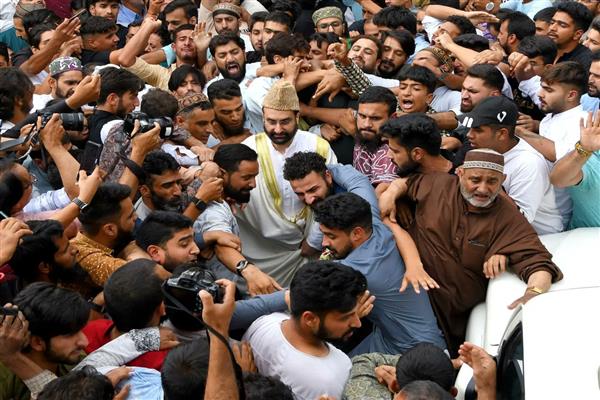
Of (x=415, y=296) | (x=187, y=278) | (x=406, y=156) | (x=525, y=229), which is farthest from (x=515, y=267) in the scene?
(x=187, y=278)

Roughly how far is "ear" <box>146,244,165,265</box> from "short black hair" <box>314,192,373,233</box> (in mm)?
821

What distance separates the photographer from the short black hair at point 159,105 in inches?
225

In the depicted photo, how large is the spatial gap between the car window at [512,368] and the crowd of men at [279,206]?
0.18 feet

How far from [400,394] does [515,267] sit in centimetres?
159

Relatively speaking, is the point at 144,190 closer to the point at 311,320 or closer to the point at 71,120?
the point at 71,120

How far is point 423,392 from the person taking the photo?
10.4 feet

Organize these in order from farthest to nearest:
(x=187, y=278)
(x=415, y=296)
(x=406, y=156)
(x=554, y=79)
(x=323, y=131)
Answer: (x=323, y=131) → (x=554, y=79) → (x=406, y=156) → (x=415, y=296) → (x=187, y=278)

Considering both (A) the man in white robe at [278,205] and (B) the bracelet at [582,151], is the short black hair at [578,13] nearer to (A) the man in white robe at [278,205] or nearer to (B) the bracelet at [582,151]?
(B) the bracelet at [582,151]

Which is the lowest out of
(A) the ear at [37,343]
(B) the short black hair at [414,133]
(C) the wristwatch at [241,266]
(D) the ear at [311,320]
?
(C) the wristwatch at [241,266]

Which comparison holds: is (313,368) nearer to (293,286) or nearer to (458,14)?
(293,286)

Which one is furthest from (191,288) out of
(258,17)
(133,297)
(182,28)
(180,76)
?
(258,17)

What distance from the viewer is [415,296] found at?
14.8 ft

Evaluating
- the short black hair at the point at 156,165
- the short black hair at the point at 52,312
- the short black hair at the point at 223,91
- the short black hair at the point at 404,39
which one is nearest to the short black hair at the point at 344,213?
the short black hair at the point at 156,165

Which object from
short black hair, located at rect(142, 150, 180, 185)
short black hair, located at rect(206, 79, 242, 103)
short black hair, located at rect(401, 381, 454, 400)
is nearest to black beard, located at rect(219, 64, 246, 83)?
short black hair, located at rect(206, 79, 242, 103)
